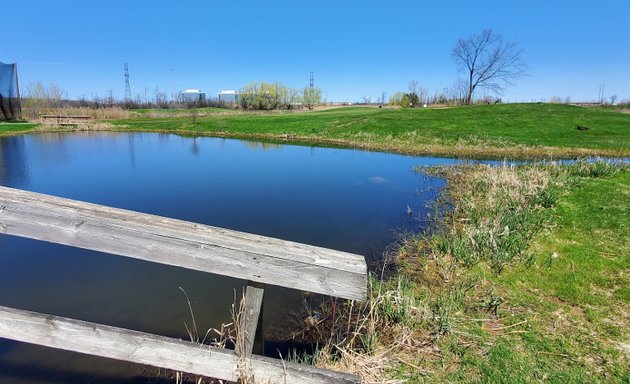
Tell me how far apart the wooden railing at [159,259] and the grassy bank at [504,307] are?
4.72 feet

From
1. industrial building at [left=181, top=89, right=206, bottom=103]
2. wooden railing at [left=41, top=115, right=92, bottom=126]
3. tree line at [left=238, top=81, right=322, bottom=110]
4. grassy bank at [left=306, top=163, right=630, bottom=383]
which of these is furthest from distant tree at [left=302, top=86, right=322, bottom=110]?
grassy bank at [left=306, top=163, right=630, bottom=383]

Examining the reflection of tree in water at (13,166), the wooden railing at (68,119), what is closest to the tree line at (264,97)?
the wooden railing at (68,119)

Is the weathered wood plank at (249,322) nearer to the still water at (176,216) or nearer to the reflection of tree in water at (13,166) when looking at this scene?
the still water at (176,216)

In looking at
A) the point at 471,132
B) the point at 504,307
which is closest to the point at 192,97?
the point at 471,132

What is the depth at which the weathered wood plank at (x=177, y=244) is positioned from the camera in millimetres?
2266

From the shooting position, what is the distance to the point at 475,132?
2739 cm

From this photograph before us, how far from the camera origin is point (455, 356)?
368 centimetres

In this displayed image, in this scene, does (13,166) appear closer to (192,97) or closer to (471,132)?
(471,132)

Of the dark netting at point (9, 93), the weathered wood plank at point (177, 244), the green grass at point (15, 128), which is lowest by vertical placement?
the weathered wood plank at point (177, 244)

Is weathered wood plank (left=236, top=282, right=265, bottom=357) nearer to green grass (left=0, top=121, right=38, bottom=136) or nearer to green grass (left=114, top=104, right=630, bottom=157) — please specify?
green grass (left=114, top=104, right=630, bottom=157)

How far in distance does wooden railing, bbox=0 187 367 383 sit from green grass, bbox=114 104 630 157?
2171 centimetres

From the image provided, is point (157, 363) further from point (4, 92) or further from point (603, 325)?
point (4, 92)

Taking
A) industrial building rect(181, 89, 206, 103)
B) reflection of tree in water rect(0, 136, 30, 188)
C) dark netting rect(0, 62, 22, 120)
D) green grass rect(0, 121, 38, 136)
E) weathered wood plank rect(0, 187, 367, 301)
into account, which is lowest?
reflection of tree in water rect(0, 136, 30, 188)

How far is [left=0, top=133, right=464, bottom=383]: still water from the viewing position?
15.1 feet
